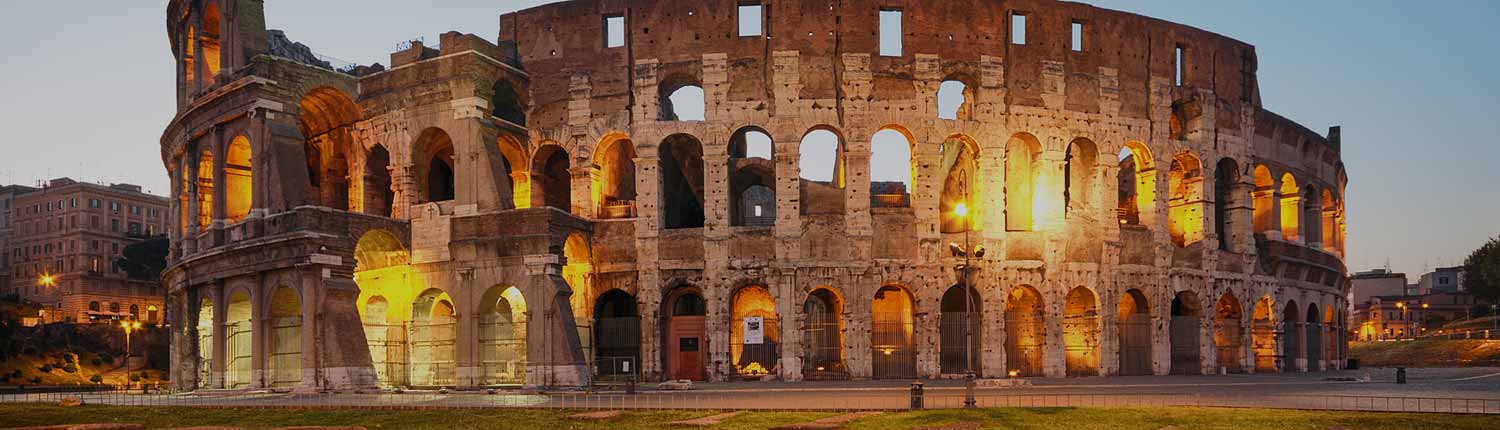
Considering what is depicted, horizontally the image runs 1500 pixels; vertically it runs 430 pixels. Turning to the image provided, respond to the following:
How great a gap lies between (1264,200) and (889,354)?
58.0ft

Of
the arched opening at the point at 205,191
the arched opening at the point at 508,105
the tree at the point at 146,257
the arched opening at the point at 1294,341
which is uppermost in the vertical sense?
the arched opening at the point at 508,105

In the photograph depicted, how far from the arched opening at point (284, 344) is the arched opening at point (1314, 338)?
36.6 m

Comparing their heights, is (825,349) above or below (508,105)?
below

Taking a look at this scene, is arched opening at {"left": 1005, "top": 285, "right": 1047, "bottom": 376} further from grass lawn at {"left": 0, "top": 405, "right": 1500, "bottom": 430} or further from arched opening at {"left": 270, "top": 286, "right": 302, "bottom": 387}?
arched opening at {"left": 270, "top": 286, "right": 302, "bottom": 387}

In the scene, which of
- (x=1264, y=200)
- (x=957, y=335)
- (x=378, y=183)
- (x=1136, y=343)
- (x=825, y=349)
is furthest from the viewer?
(x=1264, y=200)

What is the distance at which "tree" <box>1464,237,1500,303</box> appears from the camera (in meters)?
89.6

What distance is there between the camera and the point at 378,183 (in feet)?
151

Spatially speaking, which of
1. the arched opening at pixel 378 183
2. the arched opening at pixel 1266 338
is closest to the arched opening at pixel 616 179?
the arched opening at pixel 378 183

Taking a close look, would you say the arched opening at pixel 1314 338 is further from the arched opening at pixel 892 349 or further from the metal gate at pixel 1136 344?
the arched opening at pixel 892 349

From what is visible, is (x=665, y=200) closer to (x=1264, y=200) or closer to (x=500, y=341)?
(x=500, y=341)

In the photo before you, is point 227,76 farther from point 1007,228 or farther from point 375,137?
point 1007,228

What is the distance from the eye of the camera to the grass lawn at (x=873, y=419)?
882 inches

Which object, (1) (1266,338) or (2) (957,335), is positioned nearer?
A: (2) (957,335)

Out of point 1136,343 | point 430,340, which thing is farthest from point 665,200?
point 1136,343
